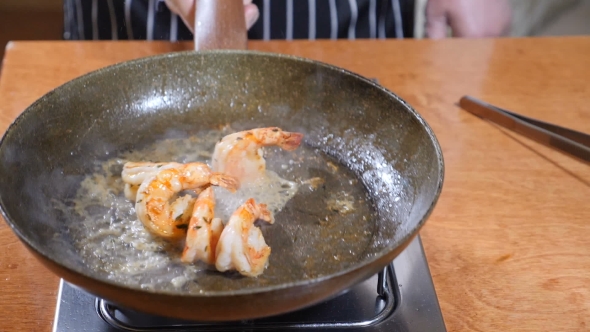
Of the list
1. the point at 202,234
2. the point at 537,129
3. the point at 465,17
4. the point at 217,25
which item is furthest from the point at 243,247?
the point at 465,17

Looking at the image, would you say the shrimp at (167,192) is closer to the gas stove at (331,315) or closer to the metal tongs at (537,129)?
the gas stove at (331,315)

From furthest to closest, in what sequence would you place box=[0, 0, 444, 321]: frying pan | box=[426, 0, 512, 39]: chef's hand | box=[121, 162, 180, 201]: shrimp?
1. box=[426, 0, 512, 39]: chef's hand
2. box=[121, 162, 180, 201]: shrimp
3. box=[0, 0, 444, 321]: frying pan

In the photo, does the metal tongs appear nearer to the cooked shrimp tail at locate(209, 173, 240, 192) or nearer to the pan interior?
the pan interior

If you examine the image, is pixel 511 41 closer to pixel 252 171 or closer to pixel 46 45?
pixel 252 171

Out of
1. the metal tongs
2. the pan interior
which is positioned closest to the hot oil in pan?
the pan interior

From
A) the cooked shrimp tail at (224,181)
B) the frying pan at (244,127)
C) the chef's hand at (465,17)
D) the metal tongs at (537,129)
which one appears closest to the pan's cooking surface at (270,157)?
the frying pan at (244,127)

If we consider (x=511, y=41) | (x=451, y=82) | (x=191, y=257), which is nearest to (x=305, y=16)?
(x=451, y=82)

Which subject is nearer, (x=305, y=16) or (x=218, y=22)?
(x=218, y=22)
